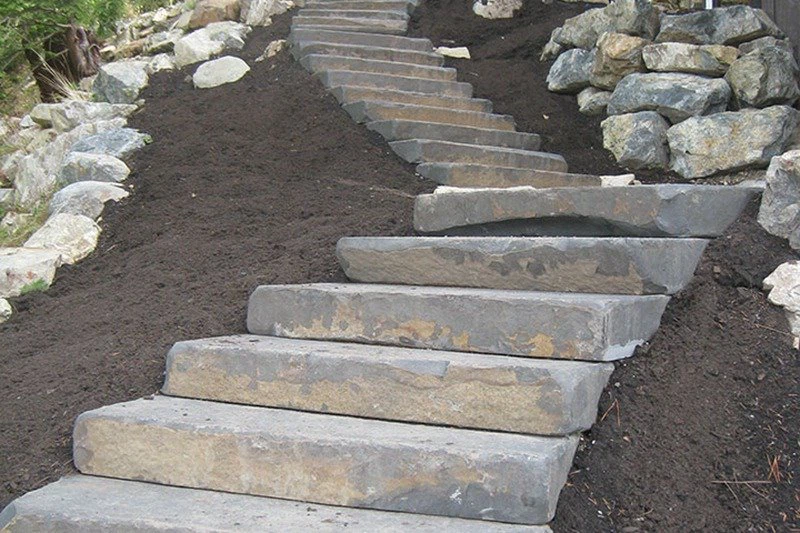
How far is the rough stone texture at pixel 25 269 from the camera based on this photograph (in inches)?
201

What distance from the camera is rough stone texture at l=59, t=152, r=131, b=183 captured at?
6238 mm

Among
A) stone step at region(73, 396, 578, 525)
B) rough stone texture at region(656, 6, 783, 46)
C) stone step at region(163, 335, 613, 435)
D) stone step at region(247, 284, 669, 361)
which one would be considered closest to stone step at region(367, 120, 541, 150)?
rough stone texture at region(656, 6, 783, 46)

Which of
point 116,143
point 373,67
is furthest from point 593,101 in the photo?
point 116,143

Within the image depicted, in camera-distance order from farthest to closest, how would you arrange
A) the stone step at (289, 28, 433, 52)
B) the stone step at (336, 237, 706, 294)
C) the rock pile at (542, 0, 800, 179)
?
the stone step at (289, 28, 433, 52) → the rock pile at (542, 0, 800, 179) → the stone step at (336, 237, 706, 294)

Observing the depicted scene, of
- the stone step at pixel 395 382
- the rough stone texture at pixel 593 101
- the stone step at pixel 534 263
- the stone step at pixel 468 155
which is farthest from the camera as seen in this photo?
the rough stone texture at pixel 593 101

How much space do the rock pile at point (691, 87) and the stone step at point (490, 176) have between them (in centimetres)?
51

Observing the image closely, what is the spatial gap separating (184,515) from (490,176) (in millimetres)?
3368

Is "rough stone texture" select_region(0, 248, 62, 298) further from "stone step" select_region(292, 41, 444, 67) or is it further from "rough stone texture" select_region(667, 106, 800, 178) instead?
"rough stone texture" select_region(667, 106, 800, 178)

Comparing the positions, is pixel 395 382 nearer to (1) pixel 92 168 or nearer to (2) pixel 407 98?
(1) pixel 92 168

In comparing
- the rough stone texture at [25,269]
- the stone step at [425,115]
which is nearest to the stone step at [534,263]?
the rough stone texture at [25,269]

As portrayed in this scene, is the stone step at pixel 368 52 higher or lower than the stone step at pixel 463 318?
lower

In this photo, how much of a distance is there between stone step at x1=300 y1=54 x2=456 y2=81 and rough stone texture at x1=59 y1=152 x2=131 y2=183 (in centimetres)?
178

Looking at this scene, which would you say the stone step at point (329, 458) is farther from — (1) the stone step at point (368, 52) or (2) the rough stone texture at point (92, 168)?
(1) the stone step at point (368, 52)

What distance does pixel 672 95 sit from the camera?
19.8 feet
